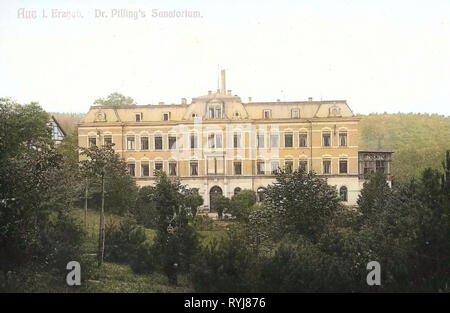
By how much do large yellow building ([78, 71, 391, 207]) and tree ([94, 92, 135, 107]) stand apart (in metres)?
0.12

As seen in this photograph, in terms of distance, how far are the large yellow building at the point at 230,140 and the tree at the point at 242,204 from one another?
17 cm

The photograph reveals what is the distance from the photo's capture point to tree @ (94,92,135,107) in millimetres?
9586

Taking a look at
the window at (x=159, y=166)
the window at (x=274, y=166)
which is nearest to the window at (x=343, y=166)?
the window at (x=274, y=166)

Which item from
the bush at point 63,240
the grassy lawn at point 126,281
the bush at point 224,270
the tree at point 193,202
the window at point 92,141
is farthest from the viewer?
the window at point 92,141

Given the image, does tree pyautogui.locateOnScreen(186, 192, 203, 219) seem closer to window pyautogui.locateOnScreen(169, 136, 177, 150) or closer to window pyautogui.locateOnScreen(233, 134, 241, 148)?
window pyautogui.locateOnScreen(169, 136, 177, 150)

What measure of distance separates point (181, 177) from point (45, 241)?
2443mm

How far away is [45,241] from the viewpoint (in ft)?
28.5

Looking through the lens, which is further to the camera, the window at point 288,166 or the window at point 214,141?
the window at point 214,141

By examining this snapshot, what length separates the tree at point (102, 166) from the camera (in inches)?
368

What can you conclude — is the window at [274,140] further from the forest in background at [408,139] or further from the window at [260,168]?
the forest in background at [408,139]

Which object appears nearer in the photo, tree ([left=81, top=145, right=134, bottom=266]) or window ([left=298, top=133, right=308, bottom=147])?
tree ([left=81, top=145, right=134, bottom=266])

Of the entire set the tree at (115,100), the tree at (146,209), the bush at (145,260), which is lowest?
the bush at (145,260)

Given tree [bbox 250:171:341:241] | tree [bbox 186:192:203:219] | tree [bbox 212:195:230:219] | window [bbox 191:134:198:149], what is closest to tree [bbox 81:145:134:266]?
tree [bbox 186:192:203:219]

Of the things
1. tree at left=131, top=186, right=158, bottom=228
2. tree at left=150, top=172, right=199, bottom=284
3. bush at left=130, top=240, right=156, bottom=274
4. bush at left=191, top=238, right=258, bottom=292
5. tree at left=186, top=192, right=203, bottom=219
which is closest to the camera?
bush at left=191, top=238, right=258, bottom=292
